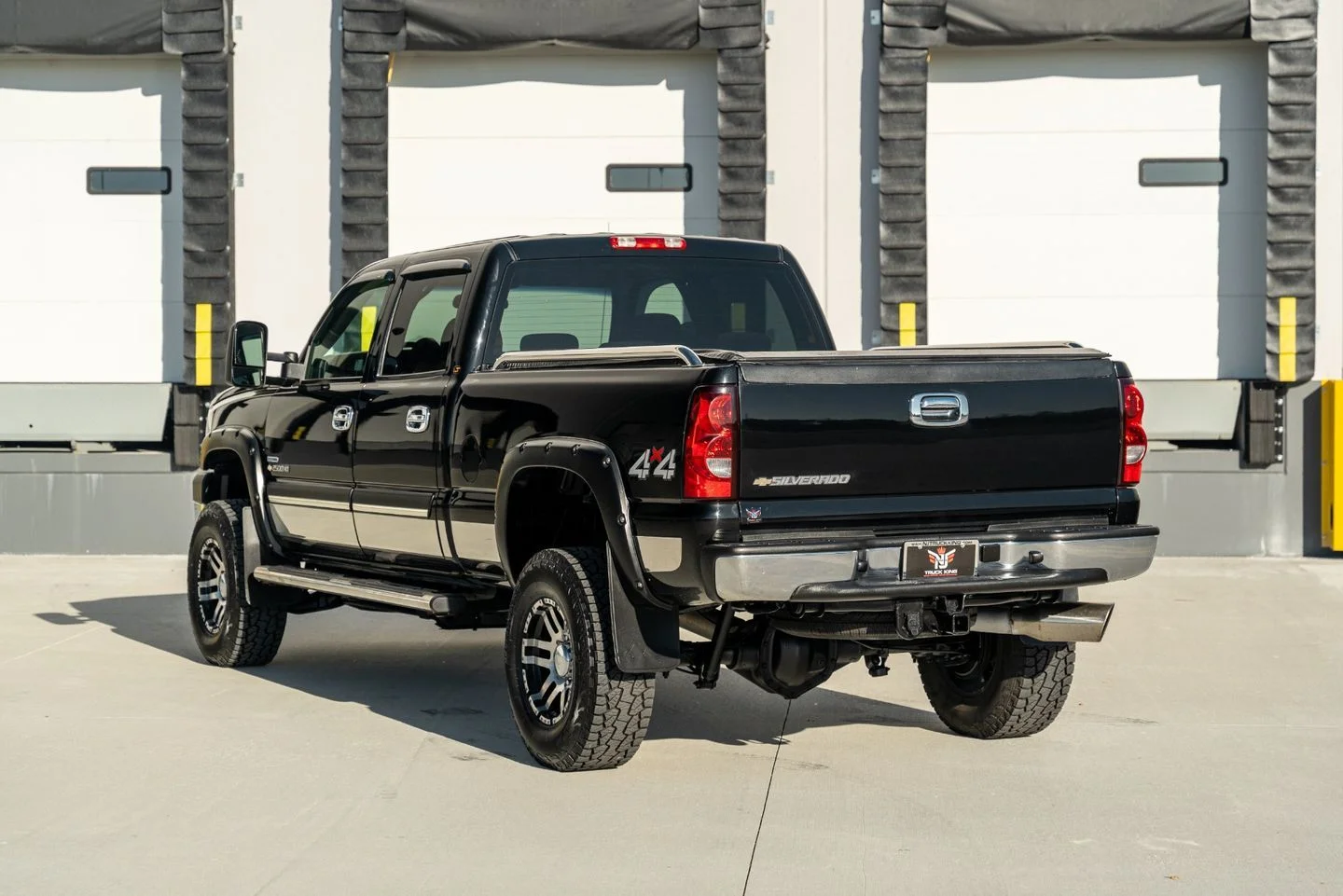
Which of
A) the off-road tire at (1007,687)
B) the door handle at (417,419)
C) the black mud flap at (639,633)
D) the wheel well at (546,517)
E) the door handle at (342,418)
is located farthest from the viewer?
the door handle at (342,418)

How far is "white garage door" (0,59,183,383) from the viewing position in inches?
618

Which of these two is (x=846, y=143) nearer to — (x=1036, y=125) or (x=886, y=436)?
(x=1036, y=125)

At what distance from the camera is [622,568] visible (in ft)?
21.0

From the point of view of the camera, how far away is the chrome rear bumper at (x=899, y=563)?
5930mm

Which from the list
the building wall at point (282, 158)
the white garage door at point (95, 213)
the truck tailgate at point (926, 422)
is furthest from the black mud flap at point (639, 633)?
the white garage door at point (95, 213)

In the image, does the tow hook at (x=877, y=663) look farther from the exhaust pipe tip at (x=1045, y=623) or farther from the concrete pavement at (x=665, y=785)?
the exhaust pipe tip at (x=1045, y=623)

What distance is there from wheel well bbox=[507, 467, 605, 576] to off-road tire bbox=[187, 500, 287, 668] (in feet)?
7.94

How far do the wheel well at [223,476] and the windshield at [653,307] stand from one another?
2.70 m

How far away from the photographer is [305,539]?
8914mm

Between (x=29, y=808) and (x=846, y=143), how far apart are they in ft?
34.0

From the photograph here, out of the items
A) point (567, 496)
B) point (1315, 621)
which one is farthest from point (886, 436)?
point (1315, 621)

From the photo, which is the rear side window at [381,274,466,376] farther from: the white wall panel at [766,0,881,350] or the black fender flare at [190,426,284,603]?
the white wall panel at [766,0,881,350]

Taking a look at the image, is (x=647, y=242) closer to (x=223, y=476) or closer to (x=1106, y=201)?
(x=223, y=476)

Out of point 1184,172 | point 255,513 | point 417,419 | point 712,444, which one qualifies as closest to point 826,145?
point 1184,172
